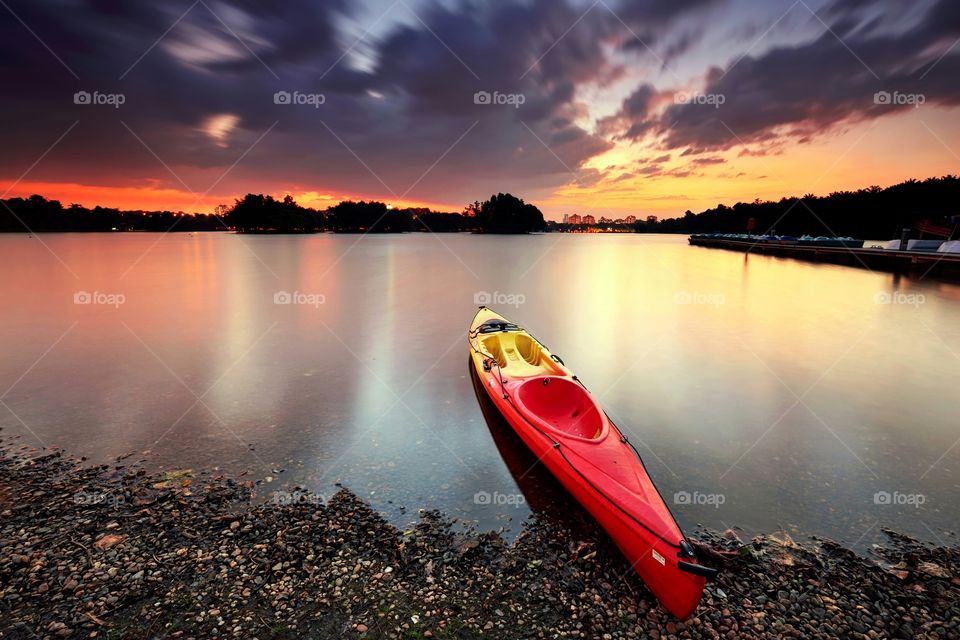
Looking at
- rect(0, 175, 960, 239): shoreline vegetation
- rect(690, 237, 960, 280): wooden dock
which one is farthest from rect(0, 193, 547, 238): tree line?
rect(690, 237, 960, 280): wooden dock

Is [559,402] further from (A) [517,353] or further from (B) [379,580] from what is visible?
(B) [379,580]

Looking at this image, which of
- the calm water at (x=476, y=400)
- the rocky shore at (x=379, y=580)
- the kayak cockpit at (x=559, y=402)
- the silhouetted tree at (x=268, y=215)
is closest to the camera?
the rocky shore at (x=379, y=580)

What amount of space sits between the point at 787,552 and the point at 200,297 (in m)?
28.7

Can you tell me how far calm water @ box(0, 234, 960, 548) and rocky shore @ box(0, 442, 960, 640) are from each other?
2.24ft

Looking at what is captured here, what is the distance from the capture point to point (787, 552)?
539 cm

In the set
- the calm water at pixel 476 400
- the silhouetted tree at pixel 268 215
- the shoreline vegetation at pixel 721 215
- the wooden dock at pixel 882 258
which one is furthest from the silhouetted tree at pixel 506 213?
the calm water at pixel 476 400

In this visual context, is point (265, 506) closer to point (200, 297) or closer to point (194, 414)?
point (194, 414)

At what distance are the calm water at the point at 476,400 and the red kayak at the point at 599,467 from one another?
2.99ft

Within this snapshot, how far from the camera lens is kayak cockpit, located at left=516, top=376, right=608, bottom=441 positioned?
7.45 metres

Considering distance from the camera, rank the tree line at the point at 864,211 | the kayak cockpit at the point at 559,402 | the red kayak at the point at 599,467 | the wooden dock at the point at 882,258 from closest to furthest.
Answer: the red kayak at the point at 599,467
the kayak cockpit at the point at 559,402
the wooden dock at the point at 882,258
the tree line at the point at 864,211

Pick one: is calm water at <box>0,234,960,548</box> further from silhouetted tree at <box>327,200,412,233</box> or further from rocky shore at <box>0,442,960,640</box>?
silhouetted tree at <box>327,200,412,233</box>

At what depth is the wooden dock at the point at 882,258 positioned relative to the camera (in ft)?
115

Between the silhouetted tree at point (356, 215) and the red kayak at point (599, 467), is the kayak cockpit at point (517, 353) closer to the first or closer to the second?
the red kayak at point (599, 467)

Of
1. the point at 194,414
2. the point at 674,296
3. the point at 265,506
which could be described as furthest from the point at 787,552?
the point at 674,296
